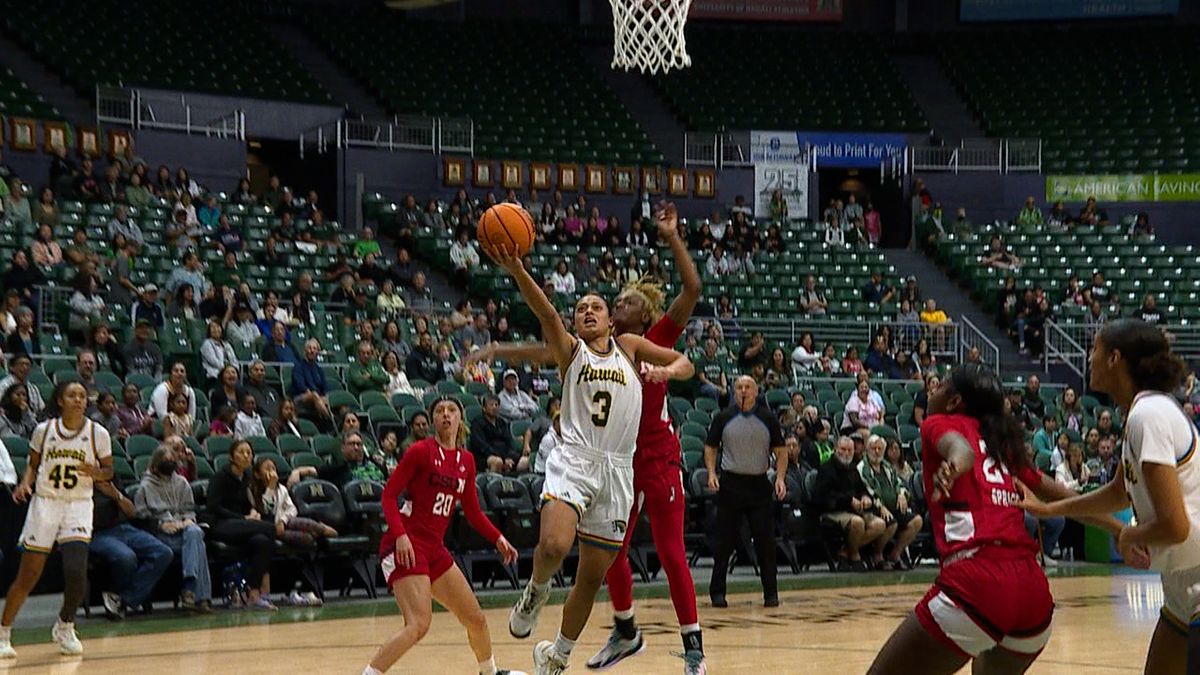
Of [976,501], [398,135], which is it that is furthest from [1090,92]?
[976,501]

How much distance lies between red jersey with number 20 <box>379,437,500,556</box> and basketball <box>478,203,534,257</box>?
1.26 metres

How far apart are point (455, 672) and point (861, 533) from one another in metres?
7.41

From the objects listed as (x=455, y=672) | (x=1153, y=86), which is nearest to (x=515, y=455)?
(x=455, y=672)

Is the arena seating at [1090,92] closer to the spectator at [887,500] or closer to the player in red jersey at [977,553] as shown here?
the spectator at [887,500]

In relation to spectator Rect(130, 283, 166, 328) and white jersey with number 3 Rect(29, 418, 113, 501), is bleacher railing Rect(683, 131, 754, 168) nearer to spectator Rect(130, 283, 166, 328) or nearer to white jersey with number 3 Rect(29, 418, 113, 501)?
spectator Rect(130, 283, 166, 328)

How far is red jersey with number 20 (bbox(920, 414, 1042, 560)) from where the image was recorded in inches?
193

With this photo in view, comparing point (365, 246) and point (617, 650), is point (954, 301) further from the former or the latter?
point (617, 650)

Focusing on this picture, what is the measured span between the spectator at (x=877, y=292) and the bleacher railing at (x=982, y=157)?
707 centimetres

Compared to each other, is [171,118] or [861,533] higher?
[171,118]

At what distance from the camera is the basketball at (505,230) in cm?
704

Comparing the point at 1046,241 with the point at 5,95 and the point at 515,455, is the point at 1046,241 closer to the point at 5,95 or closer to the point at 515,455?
the point at 515,455

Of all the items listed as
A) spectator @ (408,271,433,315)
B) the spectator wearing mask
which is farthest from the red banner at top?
the spectator wearing mask

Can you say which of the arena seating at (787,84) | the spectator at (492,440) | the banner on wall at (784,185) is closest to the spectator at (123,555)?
the spectator at (492,440)

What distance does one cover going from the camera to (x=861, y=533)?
50.5 ft
